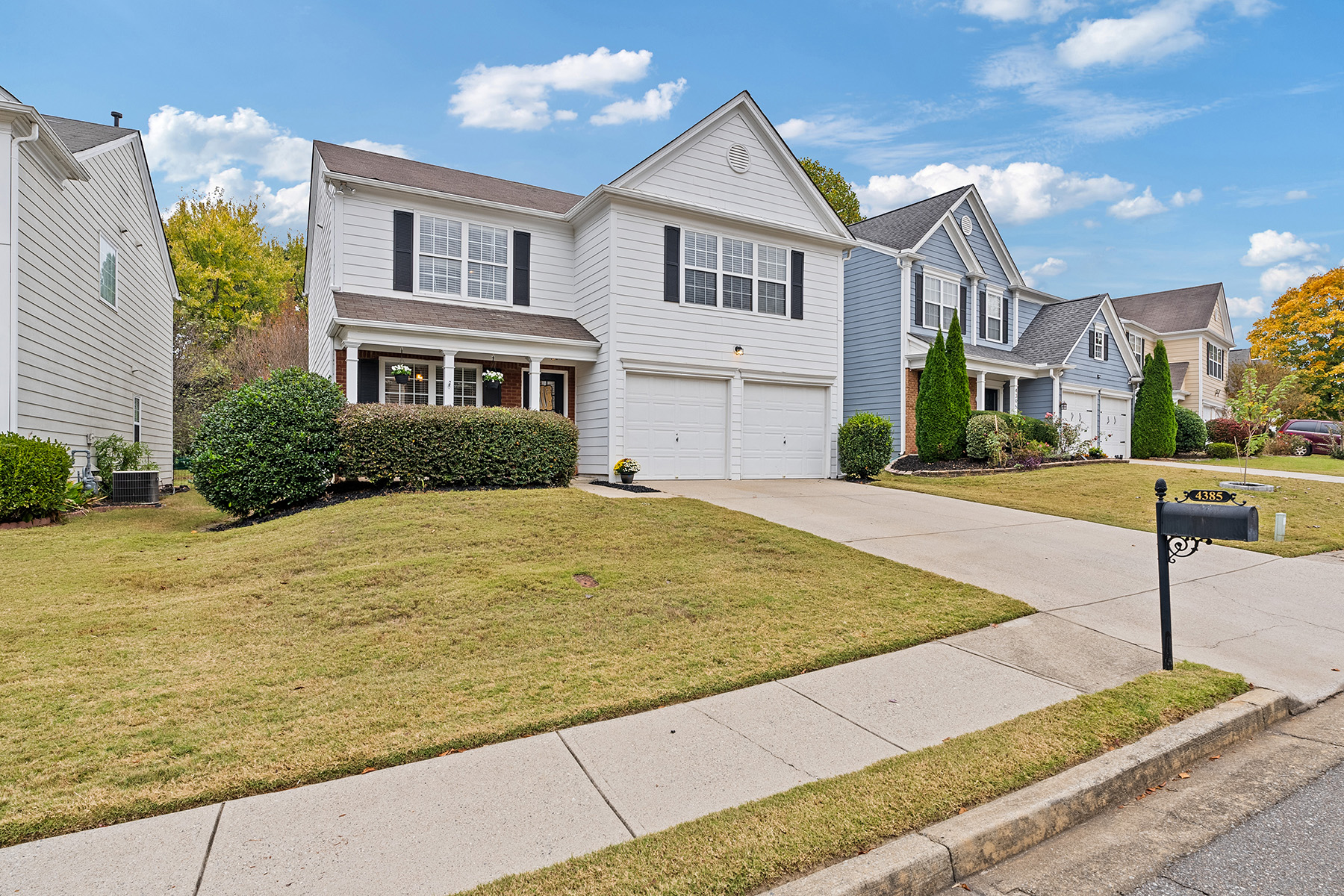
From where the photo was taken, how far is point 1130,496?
13914 mm

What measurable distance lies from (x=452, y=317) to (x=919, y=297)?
1369 cm

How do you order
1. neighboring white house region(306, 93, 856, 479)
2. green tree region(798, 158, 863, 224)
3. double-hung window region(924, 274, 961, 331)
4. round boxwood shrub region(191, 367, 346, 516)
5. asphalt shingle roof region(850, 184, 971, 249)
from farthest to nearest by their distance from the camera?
green tree region(798, 158, 863, 224)
double-hung window region(924, 274, 961, 331)
asphalt shingle roof region(850, 184, 971, 249)
neighboring white house region(306, 93, 856, 479)
round boxwood shrub region(191, 367, 346, 516)

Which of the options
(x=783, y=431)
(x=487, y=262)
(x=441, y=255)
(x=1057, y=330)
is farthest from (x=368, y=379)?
(x=1057, y=330)

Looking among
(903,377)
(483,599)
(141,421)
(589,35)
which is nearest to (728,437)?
(903,377)

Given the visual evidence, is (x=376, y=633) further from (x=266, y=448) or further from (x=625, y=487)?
(x=625, y=487)

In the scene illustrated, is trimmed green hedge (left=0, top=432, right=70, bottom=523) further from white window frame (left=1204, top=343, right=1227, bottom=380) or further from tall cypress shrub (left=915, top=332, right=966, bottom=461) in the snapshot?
white window frame (left=1204, top=343, right=1227, bottom=380)

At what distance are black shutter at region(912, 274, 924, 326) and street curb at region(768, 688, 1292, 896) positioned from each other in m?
17.2

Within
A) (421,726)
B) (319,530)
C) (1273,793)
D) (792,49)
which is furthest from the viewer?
(792,49)

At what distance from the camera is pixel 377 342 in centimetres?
1225

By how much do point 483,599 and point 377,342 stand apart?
828 centimetres

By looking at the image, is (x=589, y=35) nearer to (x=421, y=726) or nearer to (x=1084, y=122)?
(x=1084, y=122)

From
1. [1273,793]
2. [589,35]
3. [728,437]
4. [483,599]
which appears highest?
[589,35]

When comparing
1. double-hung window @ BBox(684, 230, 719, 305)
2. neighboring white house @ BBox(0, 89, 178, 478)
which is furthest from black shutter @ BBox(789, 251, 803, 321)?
neighboring white house @ BBox(0, 89, 178, 478)

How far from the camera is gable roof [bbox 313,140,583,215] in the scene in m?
13.6
